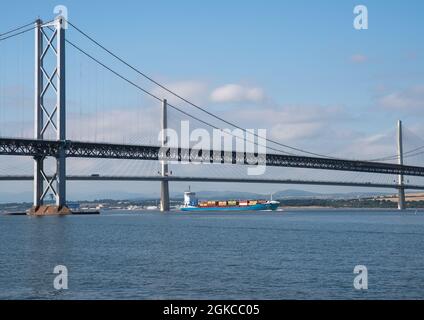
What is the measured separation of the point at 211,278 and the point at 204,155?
59292mm

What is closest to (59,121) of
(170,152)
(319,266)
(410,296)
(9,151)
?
(9,151)

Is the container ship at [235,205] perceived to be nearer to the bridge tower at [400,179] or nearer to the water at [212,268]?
the bridge tower at [400,179]

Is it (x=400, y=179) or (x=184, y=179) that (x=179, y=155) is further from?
(x=400, y=179)

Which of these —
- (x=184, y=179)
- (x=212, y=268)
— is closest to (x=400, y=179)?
(x=184, y=179)

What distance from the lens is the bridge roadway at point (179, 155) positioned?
62.7 metres

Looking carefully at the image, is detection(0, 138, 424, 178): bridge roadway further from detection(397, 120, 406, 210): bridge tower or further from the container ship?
the container ship

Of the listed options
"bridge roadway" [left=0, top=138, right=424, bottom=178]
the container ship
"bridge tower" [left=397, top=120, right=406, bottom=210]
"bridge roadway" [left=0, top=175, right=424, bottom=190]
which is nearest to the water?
"bridge roadway" [left=0, top=138, right=424, bottom=178]

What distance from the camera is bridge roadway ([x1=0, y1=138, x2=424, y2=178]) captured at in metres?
62.7

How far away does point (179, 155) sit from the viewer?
257 feet

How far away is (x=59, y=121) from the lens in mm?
62062

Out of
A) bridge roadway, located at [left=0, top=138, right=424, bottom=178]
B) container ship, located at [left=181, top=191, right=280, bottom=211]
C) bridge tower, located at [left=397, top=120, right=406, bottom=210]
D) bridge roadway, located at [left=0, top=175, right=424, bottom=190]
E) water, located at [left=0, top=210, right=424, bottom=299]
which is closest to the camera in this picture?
water, located at [left=0, top=210, right=424, bottom=299]

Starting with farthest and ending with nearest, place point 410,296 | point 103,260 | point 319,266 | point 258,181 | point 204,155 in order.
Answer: point 258,181 → point 204,155 → point 103,260 → point 319,266 → point 410,296

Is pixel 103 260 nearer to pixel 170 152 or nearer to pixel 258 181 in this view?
pixel 170 152
